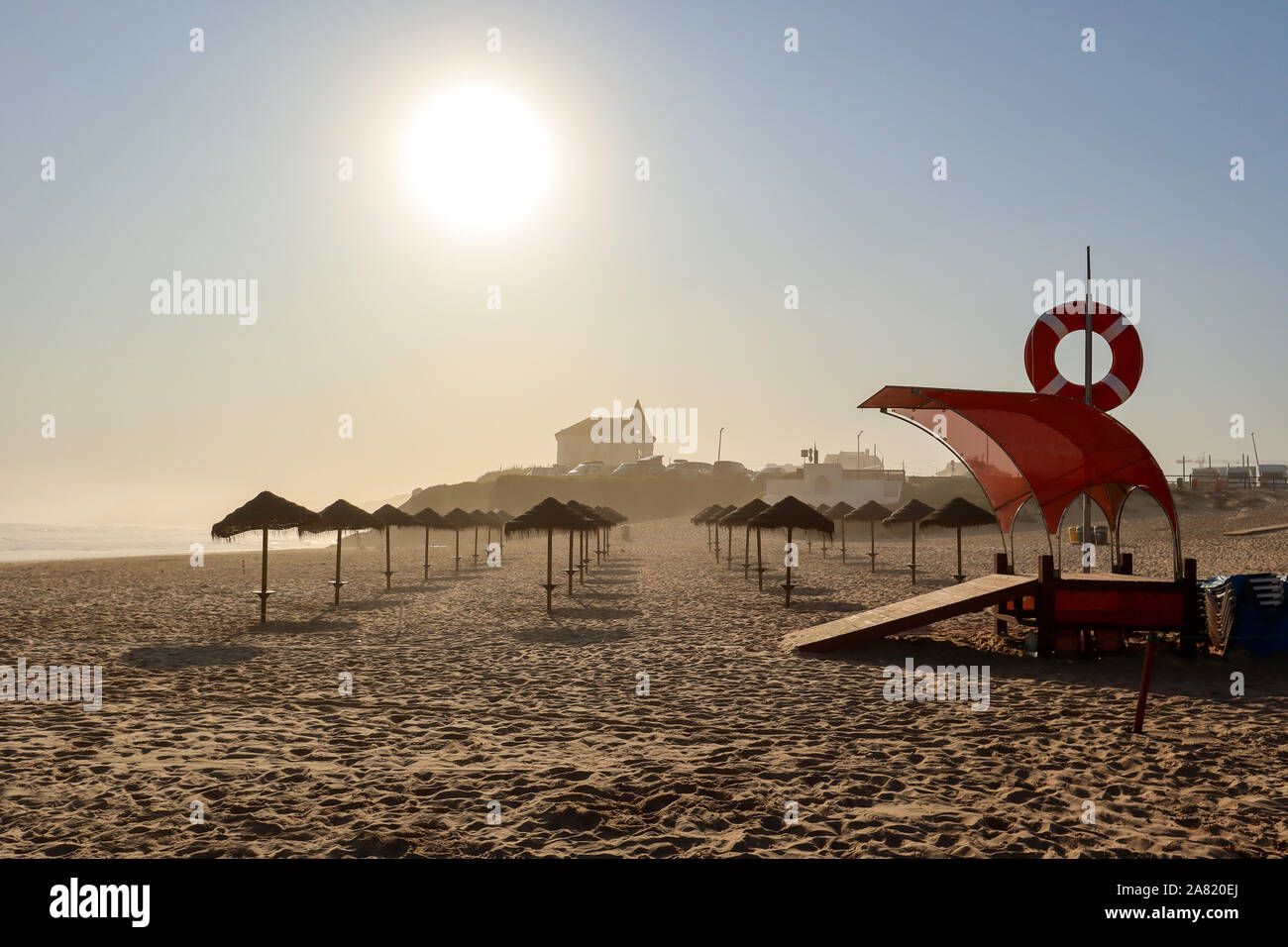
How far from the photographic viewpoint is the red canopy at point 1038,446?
34.9ft

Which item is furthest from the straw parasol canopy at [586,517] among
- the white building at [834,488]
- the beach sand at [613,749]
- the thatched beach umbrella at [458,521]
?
the white building at [834,488]

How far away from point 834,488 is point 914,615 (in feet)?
152

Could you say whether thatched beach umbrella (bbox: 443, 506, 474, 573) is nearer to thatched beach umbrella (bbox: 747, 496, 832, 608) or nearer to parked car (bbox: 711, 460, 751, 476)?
thatched beach umbrella (bbox: 747, 496, 832, 608)

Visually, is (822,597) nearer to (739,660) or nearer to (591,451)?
(739,660)

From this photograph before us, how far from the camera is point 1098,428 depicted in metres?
10.7

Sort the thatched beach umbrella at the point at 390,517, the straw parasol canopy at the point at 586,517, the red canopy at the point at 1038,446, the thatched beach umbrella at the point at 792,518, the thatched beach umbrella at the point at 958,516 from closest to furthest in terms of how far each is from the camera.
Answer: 1. the red canopy at the point at 1038,446
2. the thatched beach umbrella at the point at 792,518
3. the thatched beach umbrella at the point at 958,516
4. the straw parasol canopy at the point at 586,517
5. the thatched beach umbrella at the point at 390,517

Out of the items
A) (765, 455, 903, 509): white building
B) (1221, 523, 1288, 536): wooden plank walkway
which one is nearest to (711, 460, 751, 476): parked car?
(765, 455, 903, 509): white building

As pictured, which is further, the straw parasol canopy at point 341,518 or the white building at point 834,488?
the white building at point 834,488

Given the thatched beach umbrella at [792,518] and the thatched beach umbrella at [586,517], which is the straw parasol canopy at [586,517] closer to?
the thatched beach umbrella at [586,517]

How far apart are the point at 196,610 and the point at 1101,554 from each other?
996 inches

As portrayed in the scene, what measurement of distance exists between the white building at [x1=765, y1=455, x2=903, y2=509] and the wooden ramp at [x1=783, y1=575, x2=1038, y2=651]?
43.3 metres

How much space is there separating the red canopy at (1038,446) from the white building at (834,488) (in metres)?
40.9

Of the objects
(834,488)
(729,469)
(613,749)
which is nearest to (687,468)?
(729,469)
